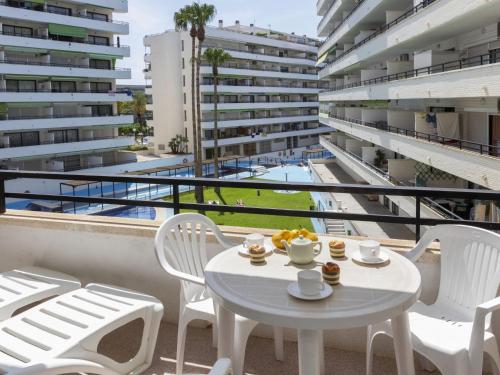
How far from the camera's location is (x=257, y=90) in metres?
59.4

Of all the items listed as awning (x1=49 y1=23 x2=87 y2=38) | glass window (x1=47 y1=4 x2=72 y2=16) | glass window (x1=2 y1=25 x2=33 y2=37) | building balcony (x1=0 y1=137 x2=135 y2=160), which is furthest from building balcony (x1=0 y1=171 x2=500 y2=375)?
glass window (x1=47 y1=4 x2=72 y2=16)

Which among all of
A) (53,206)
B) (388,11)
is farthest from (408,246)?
(53,206)

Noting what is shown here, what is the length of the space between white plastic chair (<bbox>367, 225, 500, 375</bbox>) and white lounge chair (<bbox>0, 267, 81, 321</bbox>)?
2.39 m

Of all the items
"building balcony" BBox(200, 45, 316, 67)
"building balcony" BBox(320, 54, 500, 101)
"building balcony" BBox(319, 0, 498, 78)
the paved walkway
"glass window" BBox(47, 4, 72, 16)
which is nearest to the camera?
"building balcony" BBox(320, 54, 500, 101)

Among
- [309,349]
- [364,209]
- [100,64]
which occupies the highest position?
[100,64]

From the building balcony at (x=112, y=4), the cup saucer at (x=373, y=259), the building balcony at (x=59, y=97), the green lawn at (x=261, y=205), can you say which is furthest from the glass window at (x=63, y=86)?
the cup saucer at (x=373, y=259)

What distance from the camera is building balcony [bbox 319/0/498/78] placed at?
1546 cm

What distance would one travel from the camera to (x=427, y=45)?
22.7 m

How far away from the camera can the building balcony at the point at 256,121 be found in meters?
53.9

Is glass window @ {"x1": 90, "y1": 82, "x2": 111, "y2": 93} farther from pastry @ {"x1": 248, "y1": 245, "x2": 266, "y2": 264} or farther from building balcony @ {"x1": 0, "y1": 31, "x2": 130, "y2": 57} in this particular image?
pastry @ {"x1": 248, "y1": 245, "x2": 266, "y2": 264}

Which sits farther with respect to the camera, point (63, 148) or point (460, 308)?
point (63, 148)

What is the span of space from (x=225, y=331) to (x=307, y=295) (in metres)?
0.68

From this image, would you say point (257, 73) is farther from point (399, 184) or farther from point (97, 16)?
point (399, 184)

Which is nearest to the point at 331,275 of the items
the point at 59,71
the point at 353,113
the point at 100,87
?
the point at 353,113
